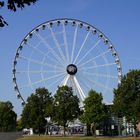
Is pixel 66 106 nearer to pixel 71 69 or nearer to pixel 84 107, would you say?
pixel 84 107

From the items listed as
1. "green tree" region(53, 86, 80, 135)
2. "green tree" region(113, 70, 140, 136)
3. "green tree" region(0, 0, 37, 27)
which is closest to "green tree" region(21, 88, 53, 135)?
"green tree" region(53, 86, 80, 135)

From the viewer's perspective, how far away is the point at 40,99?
382 ft

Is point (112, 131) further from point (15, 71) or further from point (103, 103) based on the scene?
point (15, 71)

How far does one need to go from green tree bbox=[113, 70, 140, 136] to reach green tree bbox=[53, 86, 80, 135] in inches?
682

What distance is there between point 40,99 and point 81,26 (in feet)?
78.2

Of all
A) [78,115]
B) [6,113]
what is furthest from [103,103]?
[6,113]

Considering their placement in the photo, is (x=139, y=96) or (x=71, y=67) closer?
(x=139, y=96)

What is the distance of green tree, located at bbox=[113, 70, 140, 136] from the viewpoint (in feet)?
265

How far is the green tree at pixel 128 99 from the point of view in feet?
265

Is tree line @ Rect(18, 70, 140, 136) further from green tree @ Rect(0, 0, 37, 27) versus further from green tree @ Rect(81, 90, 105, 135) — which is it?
green tree @ Rect(0, 0, 37, 27)

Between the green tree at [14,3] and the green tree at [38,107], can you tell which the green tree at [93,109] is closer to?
the green tree at [38,107]

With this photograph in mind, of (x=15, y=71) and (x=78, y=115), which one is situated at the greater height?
(x=15, y=71)

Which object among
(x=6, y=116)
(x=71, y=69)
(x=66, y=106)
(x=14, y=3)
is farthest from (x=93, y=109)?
(x=14, y=3)

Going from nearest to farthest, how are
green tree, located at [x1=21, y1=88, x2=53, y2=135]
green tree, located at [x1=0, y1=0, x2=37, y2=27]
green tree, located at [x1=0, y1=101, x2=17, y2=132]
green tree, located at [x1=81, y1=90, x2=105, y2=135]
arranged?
green tree, located at [x1=0, y1=0, x2=37, y2=27] → green tree, located at [x1=81, y1=90, x2=105, y2=135] → green tree, located at [x1=21, y1=88, x2=53, y2=135] → green tree, located at [x1=0, y1=101, x2=17, y2=132]
